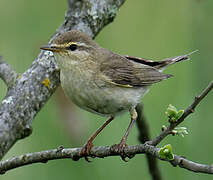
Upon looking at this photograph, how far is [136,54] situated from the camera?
639 cm

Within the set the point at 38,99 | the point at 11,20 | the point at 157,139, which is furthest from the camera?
the point at 11,20

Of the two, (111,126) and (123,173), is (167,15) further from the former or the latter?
(123,173)

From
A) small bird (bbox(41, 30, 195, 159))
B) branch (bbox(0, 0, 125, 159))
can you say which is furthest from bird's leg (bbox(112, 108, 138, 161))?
branch (bbox(0, 0, 125, 159))

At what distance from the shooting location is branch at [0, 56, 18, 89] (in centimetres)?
350

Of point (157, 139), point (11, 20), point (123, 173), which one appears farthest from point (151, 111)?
point (157, 139)

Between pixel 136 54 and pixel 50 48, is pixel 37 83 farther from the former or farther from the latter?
pixel 136 54

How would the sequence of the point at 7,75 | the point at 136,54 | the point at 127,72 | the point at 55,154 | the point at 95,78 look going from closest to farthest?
the point at 55,154 < the point at 7,75 < the point at 95,78 < the point at 127,72 < the point at 136,54

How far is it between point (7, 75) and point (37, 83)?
1.00ft

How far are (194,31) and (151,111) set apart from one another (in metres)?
1.81

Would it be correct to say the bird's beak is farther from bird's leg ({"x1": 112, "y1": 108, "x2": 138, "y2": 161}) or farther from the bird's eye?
bird's leg ({"x1": 112, "y1": 108, "x2": 138, "y2": 161})

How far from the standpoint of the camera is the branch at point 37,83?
3.24m

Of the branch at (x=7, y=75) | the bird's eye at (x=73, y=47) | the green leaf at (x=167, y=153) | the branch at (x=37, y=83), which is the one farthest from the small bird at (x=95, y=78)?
the green leaf at (x=167, y=153)

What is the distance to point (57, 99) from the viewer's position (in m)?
4.38

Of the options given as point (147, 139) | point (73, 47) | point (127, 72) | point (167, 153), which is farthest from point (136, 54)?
point (167, 153)
